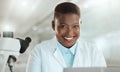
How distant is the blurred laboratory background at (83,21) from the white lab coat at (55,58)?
A: 885mm

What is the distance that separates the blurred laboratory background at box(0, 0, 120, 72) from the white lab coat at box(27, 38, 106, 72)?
0.88 meters

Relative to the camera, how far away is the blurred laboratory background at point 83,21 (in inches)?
122

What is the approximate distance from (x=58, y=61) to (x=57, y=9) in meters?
0.20

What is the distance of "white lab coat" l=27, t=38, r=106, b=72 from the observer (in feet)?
3.34

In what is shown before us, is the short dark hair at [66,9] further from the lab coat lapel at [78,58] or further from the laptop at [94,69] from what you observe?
the laptop at [94,69]

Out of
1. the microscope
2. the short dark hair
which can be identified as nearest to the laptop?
the microscope

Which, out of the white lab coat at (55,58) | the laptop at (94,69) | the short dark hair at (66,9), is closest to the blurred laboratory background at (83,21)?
the white lab coat at (55,58)

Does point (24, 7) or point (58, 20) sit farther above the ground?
point (24, 7)

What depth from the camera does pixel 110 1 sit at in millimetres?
3242

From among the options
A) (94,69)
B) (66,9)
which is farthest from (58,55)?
(94,69)

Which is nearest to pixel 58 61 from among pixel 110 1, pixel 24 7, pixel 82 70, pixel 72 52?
pixel 72 52

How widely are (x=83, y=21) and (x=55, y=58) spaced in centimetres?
249

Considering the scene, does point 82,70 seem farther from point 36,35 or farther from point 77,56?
point 36,35

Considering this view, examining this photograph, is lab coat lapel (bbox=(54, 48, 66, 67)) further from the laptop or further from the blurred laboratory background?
the blurred laboratory background
